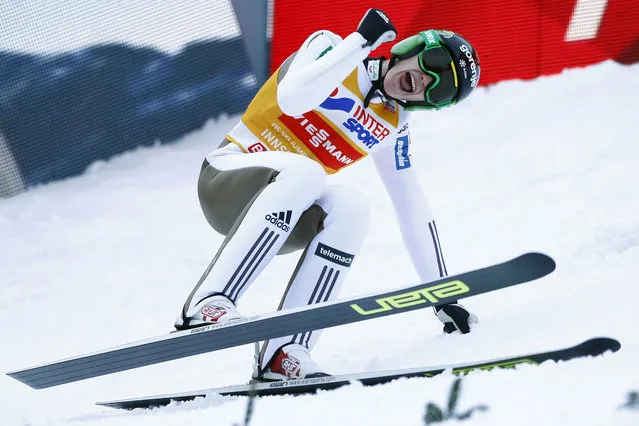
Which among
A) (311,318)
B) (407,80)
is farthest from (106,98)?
(311,318)

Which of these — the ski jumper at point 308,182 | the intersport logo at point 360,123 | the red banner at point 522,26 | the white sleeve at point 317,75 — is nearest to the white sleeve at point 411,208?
the ski jumper at point 308,182

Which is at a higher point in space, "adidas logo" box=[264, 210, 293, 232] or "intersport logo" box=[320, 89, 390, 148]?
"intersport logo" box=[320, 89, 390, 148]

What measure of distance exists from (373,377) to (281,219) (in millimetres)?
565

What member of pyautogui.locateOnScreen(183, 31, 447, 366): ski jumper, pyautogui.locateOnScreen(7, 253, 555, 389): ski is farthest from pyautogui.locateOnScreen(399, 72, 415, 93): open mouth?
pyautogui.locateOnScreen(7, 253, 555, 389): ski

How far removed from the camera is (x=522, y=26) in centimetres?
600

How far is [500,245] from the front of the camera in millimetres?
→ 4480

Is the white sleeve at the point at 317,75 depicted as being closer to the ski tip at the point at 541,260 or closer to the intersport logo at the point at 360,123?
the intersport logo at the point at 360,123

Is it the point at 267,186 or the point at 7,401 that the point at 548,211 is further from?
the point at 7,401

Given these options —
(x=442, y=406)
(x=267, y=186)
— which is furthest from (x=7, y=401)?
(x=442, y=406)

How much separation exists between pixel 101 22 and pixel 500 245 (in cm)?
331

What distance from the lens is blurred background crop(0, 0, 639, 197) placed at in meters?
5.72

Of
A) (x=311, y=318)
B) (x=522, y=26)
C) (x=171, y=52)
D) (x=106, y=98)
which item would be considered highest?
(x=171, y=52)

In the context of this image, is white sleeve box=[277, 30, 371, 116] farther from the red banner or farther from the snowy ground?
the red banner

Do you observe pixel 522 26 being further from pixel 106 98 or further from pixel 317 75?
pixel 317 75
